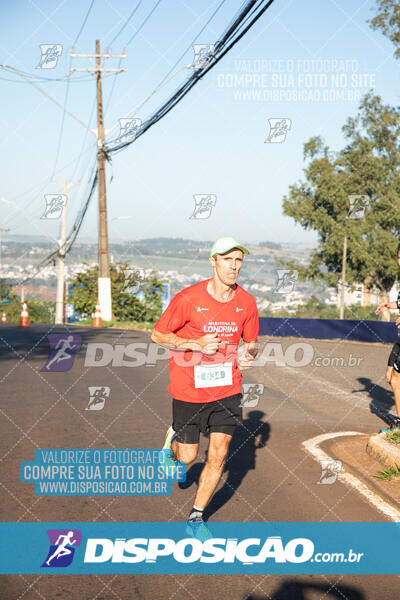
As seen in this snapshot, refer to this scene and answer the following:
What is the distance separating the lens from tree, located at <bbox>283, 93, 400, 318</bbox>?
156ft

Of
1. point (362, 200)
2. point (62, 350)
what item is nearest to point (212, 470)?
point (62, 350)

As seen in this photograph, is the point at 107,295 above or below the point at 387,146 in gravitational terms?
below

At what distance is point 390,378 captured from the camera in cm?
761

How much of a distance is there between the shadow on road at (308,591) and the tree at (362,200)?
1762 inches

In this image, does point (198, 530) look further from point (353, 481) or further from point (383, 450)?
point (383, 450)

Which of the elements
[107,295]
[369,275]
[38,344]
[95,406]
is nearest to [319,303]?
[369,275]

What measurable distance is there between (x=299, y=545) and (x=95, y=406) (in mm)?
5524

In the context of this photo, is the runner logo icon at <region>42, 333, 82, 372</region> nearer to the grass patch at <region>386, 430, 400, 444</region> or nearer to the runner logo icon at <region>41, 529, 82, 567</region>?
the grass patch at <region>386, 430, 400, 444</region>

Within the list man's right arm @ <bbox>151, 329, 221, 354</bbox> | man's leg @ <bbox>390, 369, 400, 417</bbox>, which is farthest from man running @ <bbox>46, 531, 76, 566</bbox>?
man's leg @ <bbox>390, 369, 400, 417</bbox>

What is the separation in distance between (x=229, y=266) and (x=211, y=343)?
56 centimetres

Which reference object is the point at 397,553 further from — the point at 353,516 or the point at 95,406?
the point at 95,406

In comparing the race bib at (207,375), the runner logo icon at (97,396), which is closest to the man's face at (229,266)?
the race bib at (207,375)

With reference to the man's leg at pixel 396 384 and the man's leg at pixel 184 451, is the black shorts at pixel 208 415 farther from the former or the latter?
the man's leg at pixel 396 384

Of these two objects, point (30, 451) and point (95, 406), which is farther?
point (95, 406)
